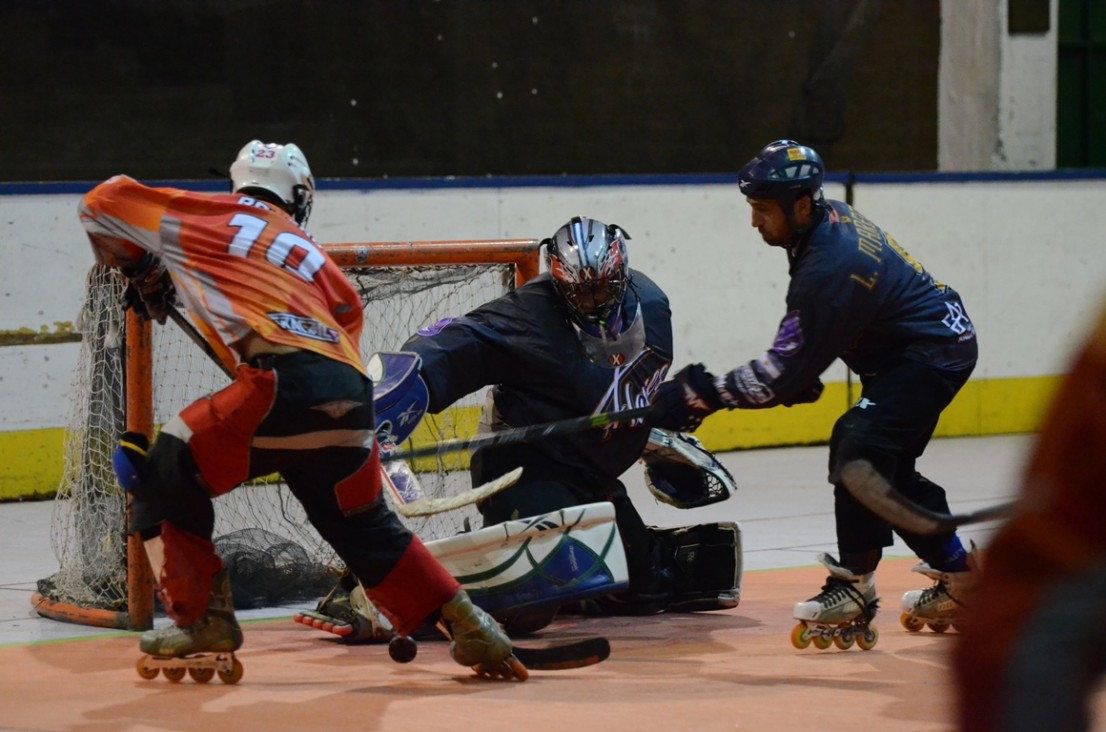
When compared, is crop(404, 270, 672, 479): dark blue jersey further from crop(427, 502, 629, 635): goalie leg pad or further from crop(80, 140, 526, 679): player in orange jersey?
crop(80, 140, 526, 679): player in orange jersey

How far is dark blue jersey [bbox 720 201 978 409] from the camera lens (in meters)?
4.54

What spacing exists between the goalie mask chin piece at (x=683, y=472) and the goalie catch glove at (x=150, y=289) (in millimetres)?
1734

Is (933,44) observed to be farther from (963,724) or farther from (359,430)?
(963,724)

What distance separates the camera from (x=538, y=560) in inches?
187

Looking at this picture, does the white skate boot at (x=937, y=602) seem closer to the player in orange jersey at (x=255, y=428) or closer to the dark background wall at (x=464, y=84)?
the player in orange jersey at (x=255, y=428)

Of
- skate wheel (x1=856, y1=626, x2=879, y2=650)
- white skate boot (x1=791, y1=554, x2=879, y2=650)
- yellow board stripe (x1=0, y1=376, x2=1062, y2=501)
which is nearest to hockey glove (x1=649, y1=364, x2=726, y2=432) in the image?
white skate boot (x1=791, y1=554, x2=879, y2=650)

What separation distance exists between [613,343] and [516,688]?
1.38m

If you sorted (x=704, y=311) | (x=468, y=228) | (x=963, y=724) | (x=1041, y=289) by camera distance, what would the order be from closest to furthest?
(x=963, y=724), (x=468, y=228), (x=704, y=311), (x=1041, y=289)

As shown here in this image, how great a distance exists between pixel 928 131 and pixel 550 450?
25.9 ft

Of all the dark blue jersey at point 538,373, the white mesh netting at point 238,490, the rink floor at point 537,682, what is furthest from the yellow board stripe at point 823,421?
the dark blue jersey at point 538,373

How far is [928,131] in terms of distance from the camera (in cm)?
1232

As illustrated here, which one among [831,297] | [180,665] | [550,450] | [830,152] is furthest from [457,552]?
[830,152]

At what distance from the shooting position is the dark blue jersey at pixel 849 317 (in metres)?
4.54

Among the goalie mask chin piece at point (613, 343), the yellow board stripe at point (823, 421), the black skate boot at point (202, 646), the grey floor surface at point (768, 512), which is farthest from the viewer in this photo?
the yellow board stripe at point (823, 421)
